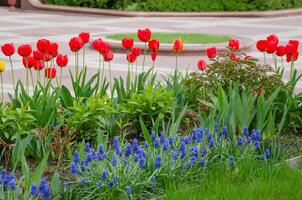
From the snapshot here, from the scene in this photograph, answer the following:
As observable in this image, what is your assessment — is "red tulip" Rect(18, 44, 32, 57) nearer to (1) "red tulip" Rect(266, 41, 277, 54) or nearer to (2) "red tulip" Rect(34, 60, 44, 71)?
(2) "red tulip" Rect(34, 60, 44, 71)

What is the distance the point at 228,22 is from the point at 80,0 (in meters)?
5.03

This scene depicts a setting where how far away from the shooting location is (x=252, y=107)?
777cm

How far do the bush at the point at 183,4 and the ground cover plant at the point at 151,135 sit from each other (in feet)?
60.4

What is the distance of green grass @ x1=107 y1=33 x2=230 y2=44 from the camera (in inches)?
752

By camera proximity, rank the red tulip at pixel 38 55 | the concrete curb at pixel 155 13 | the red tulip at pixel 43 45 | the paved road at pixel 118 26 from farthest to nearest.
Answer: the concrete curb at pixel 155 13, the paved road at pixel 118 26, the red tulip at pixel 38 55, the red tulip at pixel 43 45

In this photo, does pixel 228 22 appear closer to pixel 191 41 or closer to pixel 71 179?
pixel 191 41

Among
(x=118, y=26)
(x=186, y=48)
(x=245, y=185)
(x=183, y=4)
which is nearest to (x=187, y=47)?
(x=186, y=48)

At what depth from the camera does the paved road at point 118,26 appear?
66.7ft

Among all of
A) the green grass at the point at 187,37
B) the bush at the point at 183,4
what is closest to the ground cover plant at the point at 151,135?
the green grass at the point at 187,37

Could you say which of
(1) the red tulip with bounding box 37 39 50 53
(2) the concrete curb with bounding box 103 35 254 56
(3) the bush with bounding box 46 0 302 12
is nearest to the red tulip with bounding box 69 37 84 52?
(1) the red tulip with bounding box 37 39 50 53

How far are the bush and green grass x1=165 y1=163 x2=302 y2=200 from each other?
20.3 m

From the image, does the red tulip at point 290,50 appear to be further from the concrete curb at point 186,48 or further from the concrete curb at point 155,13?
the concrete curb at point 155,13

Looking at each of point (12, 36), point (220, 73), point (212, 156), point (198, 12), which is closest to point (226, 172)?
point (212, 156)

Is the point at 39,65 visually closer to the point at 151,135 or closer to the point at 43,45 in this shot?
the point at 43,45
